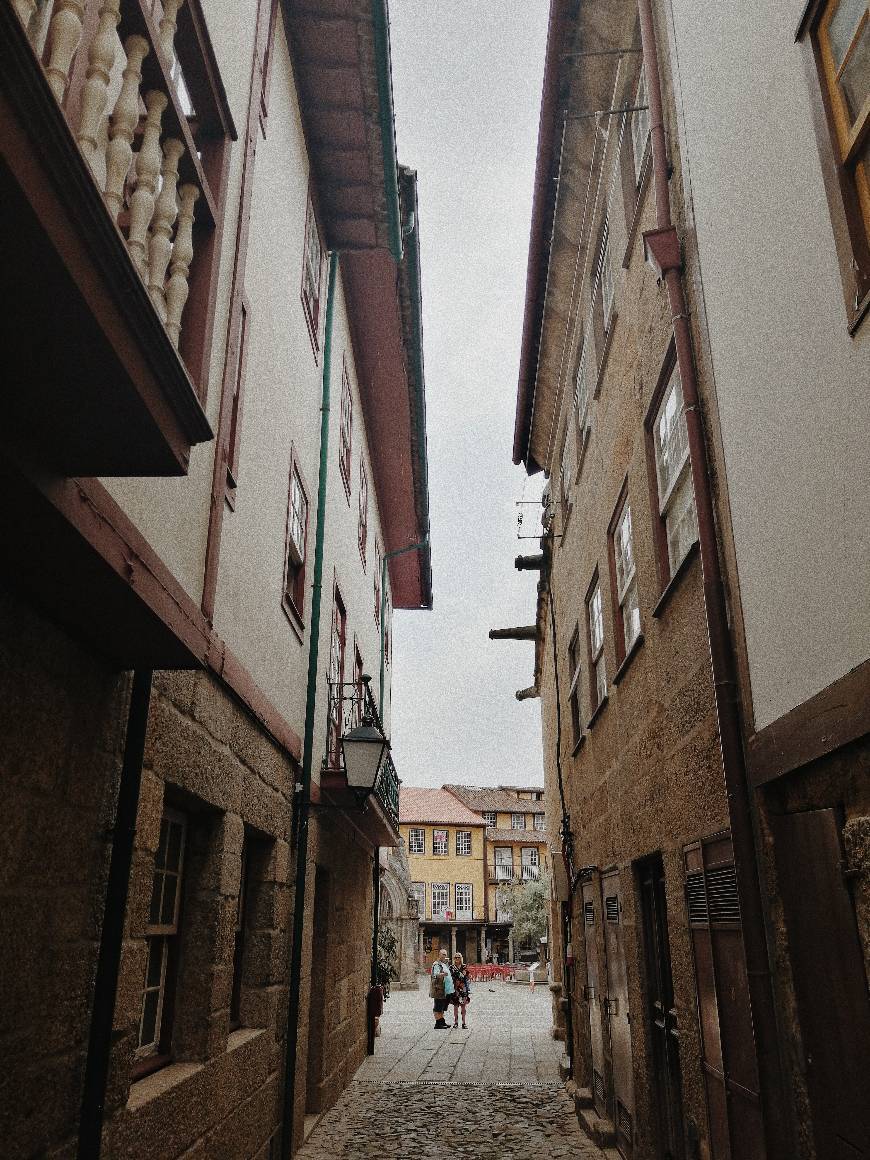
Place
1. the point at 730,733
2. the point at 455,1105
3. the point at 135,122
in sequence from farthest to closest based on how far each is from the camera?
the point at 455,1105
the point at 730,733
the point at 135,122

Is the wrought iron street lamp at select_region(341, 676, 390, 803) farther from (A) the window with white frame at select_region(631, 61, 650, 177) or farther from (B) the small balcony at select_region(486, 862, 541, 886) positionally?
(B) the small balcony at select_region(486, 862, 541, 886)

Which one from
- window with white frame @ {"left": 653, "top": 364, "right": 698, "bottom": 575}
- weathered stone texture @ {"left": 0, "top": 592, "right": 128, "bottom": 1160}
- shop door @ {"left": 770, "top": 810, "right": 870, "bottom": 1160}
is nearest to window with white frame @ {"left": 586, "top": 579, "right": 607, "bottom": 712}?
window with white frame @ {"left": 653, "top": 364, "right": 698, "bottom": 575}

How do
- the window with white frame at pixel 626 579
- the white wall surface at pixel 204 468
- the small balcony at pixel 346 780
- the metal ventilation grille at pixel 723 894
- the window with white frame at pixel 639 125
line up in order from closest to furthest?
the white wall surface at pixel 204 468
the metal ventilation grille at pixel 723 894
the window with white frame at pixel 639 125
the window with white frame at pixel 626 579
the small balcony at pixel 346 780

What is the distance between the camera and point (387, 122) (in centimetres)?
934

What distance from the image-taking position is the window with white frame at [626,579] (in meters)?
7.75

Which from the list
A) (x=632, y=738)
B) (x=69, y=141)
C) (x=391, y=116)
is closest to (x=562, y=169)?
(x=391, y=116)

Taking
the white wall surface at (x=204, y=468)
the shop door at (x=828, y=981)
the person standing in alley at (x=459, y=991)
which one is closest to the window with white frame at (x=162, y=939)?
the white wall surface at (x=204, y=468)

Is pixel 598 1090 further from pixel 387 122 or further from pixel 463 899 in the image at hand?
pixel 463 899

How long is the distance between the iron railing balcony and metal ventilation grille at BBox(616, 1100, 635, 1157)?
3677 millimetres

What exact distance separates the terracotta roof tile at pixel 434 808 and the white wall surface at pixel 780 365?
56.6 m

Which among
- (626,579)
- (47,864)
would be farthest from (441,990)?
(47,864)

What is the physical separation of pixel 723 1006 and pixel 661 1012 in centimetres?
225

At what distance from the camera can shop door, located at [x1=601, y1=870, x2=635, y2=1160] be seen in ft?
25.1

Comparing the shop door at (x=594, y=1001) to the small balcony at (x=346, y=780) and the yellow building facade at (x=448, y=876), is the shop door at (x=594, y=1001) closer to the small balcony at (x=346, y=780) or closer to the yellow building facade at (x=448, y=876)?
the small balcony at (x=346, y=780)
